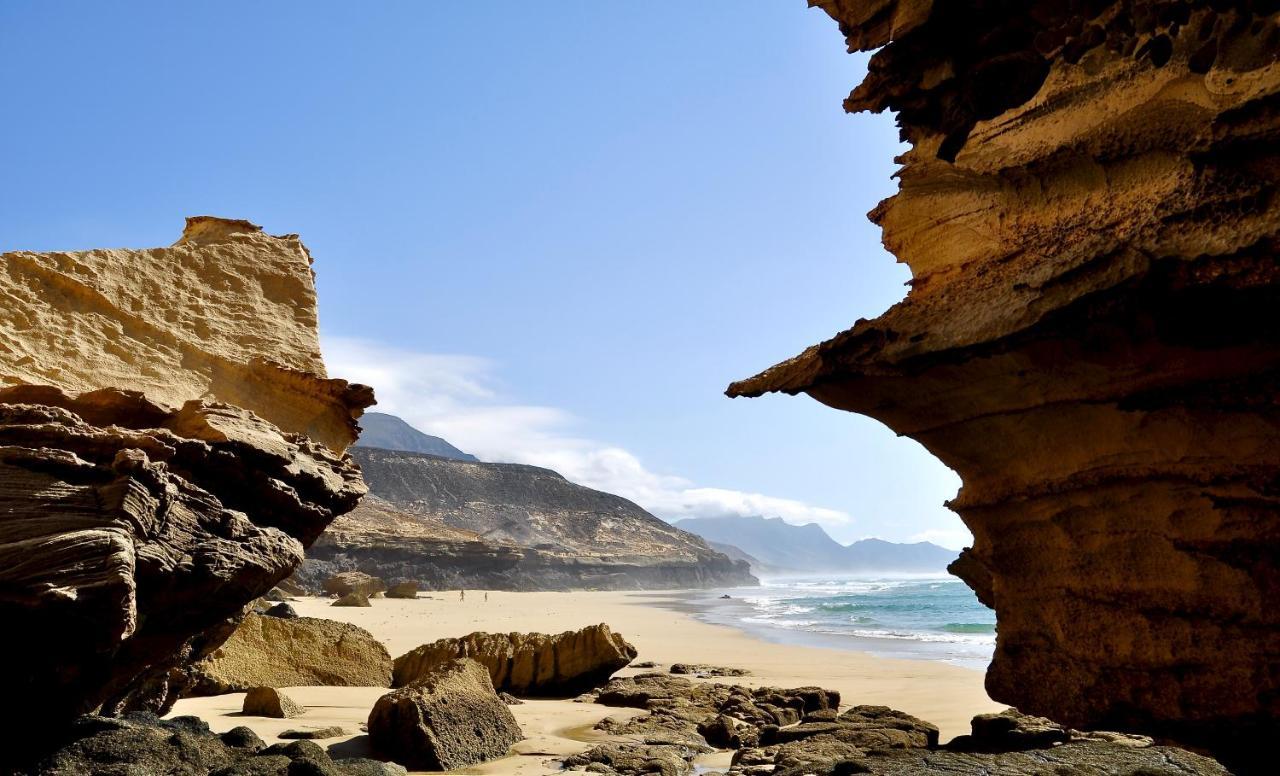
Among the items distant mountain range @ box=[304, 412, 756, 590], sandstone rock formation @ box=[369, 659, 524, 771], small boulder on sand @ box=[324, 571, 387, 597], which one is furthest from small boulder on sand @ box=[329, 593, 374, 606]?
sandstone rock formation @ box=[369, 659, 524, 771]

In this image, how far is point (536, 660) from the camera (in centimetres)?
991

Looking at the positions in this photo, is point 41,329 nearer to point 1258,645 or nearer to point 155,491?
point 155,491

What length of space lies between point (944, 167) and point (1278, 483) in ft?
8.68

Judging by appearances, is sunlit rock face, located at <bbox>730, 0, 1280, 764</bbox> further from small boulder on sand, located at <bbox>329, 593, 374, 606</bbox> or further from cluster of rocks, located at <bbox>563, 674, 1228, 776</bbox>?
small boulder on sand, located at <bbox>329, 593, 374, 606</bbox>

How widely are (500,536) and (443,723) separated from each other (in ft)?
230

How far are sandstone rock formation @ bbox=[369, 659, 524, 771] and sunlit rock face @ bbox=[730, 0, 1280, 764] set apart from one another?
3.25 m

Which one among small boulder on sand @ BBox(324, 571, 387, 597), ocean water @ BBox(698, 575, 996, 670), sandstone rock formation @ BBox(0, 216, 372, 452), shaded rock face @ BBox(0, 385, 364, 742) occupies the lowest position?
ocean water @ BBox(698, 575, 996, 670)

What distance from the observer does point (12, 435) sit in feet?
13.9

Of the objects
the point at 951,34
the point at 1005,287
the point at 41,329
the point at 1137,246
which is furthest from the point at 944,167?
the point at 41,329

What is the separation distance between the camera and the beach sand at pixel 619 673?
710 cm

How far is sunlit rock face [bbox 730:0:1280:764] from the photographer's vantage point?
399cm

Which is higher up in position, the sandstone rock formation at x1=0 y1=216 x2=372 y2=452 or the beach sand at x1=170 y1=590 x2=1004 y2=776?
the sandstone rock formation at x1=0 y1=216 x2=372 y2=452

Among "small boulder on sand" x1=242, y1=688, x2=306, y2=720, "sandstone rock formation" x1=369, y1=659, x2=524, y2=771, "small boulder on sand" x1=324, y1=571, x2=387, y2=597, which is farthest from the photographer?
"small boulder on sand" x1=324, y1=571, x2=387, y2=597

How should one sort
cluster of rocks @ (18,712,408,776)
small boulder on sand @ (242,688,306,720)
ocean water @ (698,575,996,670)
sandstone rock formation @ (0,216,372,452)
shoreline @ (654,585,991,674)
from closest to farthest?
1. cluster of rocks @ (18,712,408,776)
2. sandstone rock formation @ (0,216,372,452)
3. small boulder on sand @ (242,688,306,720)
4. shoreline @ (654,585,991,674)
5. ocean water @ (698,575,996,670)
